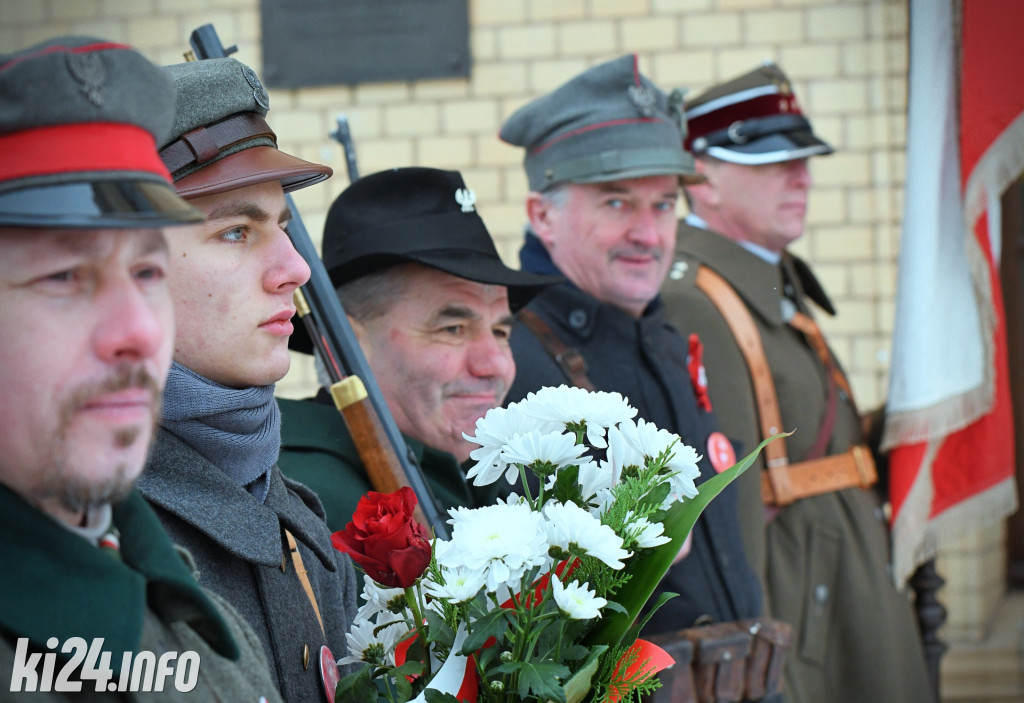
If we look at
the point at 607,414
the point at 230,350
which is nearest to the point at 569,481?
the point at 607,414

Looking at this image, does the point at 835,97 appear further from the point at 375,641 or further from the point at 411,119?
the point at 375,641

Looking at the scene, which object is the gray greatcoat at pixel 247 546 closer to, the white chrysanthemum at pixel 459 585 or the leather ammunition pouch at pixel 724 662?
the white chrysanthemum at pixel 459 585

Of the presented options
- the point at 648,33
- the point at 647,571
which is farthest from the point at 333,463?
the point at 648,33

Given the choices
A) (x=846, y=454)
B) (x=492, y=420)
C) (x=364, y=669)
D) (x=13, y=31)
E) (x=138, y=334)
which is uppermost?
(x=13, y=31)

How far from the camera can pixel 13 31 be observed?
5.19 metres

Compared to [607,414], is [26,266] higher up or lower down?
higher up

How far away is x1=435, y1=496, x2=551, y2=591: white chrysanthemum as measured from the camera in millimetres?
1229

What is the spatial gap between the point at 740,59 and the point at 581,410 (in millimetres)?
4089

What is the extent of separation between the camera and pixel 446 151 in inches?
205

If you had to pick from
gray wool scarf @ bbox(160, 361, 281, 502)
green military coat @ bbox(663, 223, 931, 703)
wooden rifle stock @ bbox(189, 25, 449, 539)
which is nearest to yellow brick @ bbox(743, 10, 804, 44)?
green military coat @ bbox(663, 223, 931, 703)

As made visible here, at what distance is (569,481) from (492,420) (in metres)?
0.12

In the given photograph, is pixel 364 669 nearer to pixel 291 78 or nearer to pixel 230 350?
pixel 230 350

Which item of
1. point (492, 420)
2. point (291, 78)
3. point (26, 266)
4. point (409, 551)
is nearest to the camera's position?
point (26, 266)

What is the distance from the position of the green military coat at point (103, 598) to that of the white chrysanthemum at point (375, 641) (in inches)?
11.8
